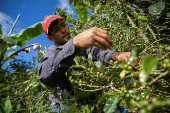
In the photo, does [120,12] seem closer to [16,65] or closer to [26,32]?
[26,32]

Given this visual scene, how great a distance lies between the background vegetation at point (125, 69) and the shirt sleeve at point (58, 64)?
0.22 feet

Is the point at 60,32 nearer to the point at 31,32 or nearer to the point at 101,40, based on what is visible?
the point at 101,40

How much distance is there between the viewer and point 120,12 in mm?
1043

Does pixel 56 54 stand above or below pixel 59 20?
below

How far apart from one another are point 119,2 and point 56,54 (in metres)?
0.89

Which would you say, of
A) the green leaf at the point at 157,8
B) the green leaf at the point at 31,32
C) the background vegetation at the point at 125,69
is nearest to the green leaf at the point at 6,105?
the background vegetation at the point at 125,69

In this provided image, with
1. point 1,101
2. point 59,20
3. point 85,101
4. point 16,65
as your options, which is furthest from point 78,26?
point 16,65

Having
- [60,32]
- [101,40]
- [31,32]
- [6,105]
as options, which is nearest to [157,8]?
[101,40]

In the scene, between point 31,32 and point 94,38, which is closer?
point 94,38

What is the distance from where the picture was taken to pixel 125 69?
1.03 feet


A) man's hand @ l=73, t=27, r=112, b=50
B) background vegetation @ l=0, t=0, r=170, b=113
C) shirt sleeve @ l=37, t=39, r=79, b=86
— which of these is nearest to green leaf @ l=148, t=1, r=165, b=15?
background vegetation @ l=0, t=0, r=170, b=113

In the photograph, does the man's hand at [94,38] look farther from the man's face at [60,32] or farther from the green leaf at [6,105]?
the green leaf at [6,105]

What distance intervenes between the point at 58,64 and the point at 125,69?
58 cm

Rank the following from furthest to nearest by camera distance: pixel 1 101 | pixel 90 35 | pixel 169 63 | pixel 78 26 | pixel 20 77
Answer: pixel 20 77 < pixel 1 101 < pixel 78 26 < pixel 90 35 < pixel 169 63
